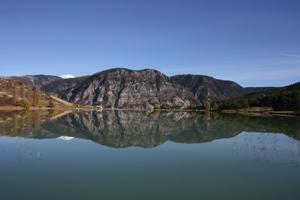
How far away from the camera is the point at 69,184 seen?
1325cm

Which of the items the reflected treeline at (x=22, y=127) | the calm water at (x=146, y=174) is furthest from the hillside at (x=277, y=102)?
the reflected treeline at (x=22, y=127)

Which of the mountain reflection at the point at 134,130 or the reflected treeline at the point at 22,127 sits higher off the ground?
the reflected treeline at the point at 22,127

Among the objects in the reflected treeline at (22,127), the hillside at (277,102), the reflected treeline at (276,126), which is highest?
the hillside at (277,102)

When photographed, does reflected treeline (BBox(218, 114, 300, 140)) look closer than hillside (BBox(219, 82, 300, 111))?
Yes

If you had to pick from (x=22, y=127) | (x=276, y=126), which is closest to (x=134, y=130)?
(x=22, y=127)

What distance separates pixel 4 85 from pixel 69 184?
205 m

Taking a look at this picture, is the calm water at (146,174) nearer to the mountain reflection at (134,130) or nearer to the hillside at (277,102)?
the mountain reflection at (134,130)

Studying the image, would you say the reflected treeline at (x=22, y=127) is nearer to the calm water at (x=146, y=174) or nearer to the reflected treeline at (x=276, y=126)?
the calm water at (x=146, y=174)

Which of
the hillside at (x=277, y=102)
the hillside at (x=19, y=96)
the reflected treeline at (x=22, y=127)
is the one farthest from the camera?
the hillside at (x=19, y=96)

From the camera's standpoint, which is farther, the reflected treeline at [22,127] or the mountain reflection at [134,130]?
the reflected treeline at [22,127]

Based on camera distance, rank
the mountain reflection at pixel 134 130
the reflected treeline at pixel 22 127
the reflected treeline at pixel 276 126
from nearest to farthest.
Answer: the mountain reflection at pixel 134 130, the reflected treeline at pixel 22 127, the reflected treeline at pixel 276 126

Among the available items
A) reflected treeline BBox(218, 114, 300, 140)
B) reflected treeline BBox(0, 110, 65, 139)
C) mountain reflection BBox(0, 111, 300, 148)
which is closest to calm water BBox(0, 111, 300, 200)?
mountain reflection BBox(0, 111, 300, 148)

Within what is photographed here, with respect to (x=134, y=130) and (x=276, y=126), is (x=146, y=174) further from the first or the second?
(x=276, y=126)

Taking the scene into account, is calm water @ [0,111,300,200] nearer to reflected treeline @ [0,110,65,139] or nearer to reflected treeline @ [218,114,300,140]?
reflected treeline @ [0,110,65,139]
